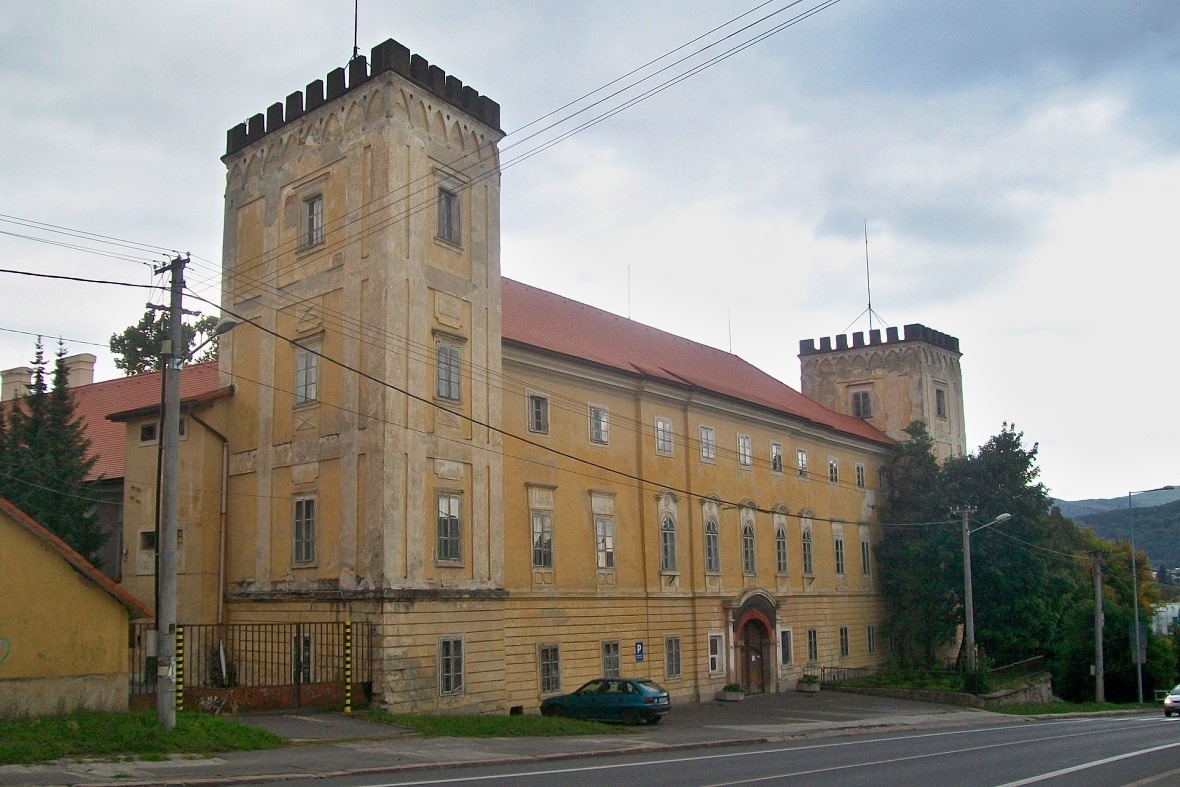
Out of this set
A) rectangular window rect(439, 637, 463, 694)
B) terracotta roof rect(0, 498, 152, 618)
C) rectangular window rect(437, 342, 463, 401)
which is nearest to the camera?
terracotta roof rect(0, 498, 152, 618)

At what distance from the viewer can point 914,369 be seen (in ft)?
183

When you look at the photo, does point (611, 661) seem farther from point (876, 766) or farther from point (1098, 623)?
point (1098, 623)

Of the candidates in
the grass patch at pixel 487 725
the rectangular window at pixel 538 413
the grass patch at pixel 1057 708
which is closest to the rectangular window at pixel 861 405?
the grass patch at pixel 1057 708

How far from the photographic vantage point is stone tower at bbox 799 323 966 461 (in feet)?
183

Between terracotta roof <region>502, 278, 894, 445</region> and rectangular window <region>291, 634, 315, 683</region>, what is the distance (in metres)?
9.35

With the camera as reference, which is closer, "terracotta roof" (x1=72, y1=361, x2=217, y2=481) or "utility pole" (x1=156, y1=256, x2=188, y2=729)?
"utility pole" (x1=156, y1=256, x2=188, y2=729)

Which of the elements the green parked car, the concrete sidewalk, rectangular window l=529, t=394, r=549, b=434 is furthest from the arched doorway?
rectangular window l=529, t=394, r=549, b=434

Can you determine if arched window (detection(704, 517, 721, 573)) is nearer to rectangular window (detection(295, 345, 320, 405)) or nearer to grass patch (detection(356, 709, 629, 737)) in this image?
grass patch (detection(356, 709, 629, 737))

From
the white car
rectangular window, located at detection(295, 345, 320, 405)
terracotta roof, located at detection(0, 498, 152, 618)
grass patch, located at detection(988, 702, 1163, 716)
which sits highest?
rectangular window, located at detection(295, 345, 320, 405)

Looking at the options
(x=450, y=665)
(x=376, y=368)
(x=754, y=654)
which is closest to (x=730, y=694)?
(x=754, y=654)

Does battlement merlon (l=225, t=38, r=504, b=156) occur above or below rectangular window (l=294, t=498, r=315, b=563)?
above

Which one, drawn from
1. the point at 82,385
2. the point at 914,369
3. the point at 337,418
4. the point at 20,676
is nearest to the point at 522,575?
the point at 337,418

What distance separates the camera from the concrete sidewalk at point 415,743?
590 inches

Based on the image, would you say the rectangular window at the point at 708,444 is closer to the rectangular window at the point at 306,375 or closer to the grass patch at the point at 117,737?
the rectangular window at the point at 306,375
